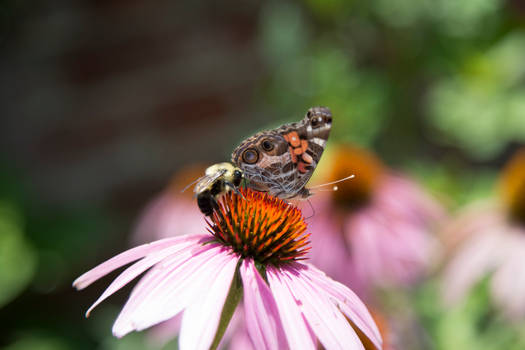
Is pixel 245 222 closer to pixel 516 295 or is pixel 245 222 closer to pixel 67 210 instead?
pixel 516 295

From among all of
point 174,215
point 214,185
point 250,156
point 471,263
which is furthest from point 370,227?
point 214,185

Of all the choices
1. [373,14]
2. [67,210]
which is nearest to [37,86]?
[67,210]

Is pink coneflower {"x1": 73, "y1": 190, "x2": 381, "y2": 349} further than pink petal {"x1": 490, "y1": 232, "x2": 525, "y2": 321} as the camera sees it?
No

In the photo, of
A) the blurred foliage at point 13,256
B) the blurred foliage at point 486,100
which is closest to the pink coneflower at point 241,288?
the blurred foliage at point 13,256

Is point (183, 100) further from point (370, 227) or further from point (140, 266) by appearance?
point (140, 266)

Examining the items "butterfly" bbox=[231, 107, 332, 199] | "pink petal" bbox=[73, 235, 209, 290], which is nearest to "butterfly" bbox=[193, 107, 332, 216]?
"butterfly" bbox=[231, 107, 332, 199]

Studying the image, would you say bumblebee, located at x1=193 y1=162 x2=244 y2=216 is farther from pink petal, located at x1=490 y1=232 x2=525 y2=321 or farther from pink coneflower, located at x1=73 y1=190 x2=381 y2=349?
pink petal, located at x1=490 y1=232 x2=525 y2=321
